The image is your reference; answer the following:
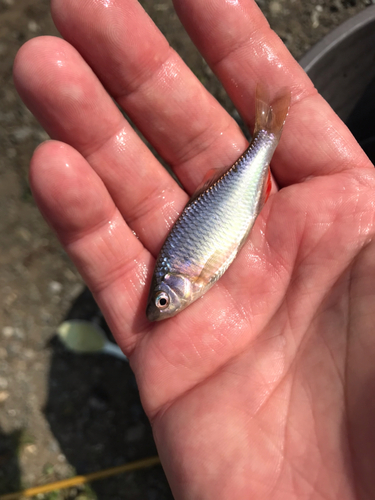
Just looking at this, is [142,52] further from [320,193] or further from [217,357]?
[217,357]

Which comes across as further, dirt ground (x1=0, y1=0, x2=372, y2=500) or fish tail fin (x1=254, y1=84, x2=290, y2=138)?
dirt ground (x1=0, y1=0, x2=372, y2=500)

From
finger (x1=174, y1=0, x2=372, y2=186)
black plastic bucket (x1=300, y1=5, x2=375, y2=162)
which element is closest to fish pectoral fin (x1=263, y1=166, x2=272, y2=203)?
finger (x1=174, y1=0, x2=372, y2=186)

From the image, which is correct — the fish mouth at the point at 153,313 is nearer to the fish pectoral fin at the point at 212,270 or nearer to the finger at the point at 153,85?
the fish pectoral fin at the point at 212,270

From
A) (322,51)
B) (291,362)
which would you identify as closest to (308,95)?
(322,51)

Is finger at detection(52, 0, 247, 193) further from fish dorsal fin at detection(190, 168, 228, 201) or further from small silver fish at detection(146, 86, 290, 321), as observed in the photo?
small silver fish at detection(146, 86, 290, 321)

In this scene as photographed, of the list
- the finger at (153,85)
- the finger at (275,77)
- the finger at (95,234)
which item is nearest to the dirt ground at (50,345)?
the finger at (275,77)
